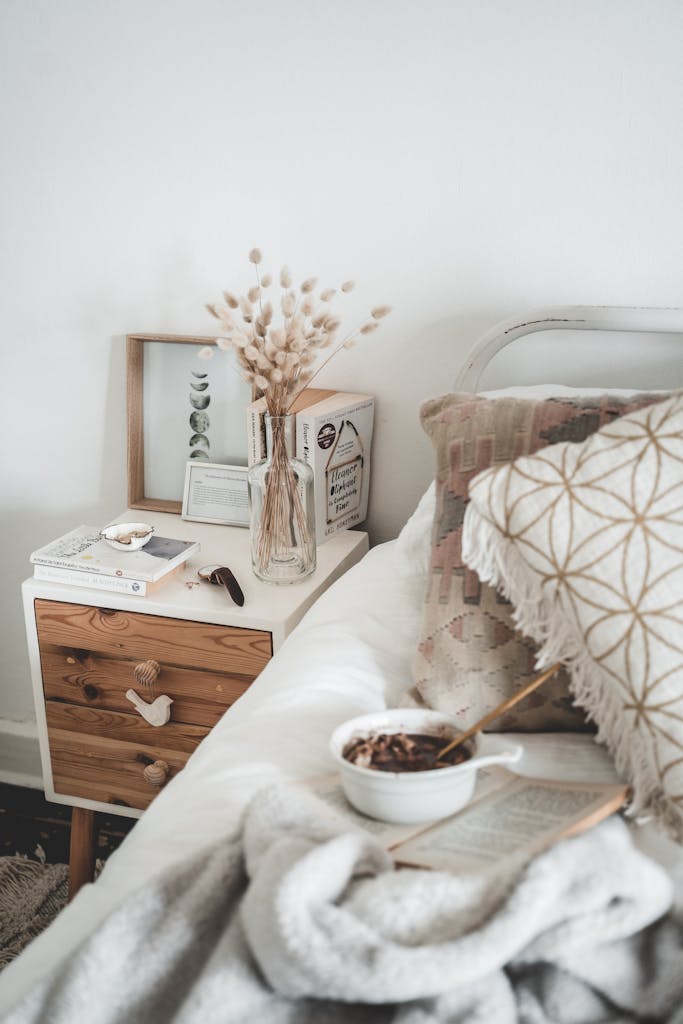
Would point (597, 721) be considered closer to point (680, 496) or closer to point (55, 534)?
point (680, 496)

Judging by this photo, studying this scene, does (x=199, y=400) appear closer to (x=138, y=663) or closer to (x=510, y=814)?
(x=138, y=663)

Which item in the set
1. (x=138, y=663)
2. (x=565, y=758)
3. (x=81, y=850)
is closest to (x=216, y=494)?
(x=138, y=663)

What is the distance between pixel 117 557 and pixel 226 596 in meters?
0.20

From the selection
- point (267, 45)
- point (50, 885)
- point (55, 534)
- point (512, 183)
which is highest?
point (267, 45)

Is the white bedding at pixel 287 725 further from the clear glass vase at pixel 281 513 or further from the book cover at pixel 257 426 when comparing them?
the book cover at pixel 257 426

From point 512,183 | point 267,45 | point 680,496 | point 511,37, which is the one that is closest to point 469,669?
point 680,496

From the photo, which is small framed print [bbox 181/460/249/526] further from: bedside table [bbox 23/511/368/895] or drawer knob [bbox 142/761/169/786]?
drawer knob [bbox 142/761/169/786]

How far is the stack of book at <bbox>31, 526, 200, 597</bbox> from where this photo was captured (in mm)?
1414

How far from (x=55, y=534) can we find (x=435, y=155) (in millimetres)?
1091

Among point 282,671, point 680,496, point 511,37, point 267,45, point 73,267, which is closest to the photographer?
point 680,496

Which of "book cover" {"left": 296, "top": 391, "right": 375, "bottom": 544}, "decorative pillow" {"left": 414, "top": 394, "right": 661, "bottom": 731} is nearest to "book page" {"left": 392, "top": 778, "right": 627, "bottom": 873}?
"decorative pillow" {"left": 414, "top": 394, "right": 661, "bottom": 731}

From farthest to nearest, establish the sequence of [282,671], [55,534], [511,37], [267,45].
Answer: [55,534] < [267,45] < [511,37] < [282,671]

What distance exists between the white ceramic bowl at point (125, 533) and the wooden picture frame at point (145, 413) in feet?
0.78

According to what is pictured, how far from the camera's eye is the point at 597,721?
35.5 inches
